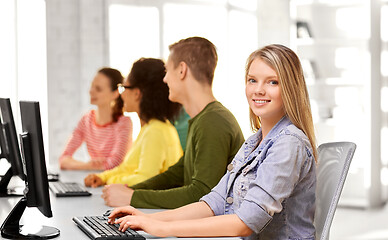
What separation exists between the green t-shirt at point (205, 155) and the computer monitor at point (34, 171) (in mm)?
466

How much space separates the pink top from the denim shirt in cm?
162

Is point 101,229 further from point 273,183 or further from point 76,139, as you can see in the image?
point 76,139

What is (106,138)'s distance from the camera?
3.56 m

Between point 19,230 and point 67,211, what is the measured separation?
371 millimetres

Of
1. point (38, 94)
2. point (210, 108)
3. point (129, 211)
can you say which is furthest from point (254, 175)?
point (38, 94)

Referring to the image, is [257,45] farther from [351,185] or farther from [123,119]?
[123,119]

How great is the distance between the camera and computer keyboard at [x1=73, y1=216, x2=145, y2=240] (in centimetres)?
158

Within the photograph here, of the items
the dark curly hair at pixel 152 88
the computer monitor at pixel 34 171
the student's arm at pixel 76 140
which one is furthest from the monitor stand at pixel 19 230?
the student's arm at pixel 76 140

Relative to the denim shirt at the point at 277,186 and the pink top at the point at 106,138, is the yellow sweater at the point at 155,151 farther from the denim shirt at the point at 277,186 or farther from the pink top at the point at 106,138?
the denim shirt at the point at 277,186

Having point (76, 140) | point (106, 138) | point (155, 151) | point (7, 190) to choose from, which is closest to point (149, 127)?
point (155, 151)

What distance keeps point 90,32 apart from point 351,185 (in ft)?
9.96

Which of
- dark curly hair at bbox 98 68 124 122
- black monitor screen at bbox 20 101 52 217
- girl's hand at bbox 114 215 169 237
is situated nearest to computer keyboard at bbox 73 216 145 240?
girl's hand at bbox 114 215 169 237

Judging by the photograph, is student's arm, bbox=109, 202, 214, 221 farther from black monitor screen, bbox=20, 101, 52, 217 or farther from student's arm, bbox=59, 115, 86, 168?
student's arm, bbox=59, 115, 86, 168

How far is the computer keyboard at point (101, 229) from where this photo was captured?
1.58 meters
